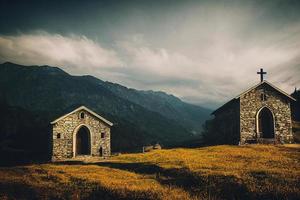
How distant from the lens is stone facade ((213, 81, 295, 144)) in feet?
124

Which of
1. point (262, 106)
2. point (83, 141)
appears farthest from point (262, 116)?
point (83, 141)

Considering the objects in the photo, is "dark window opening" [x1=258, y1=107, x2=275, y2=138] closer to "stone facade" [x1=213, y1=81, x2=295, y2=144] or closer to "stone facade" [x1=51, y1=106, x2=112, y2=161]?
"stone facade" [x1=213, y1=81, x2=295, y2=144]

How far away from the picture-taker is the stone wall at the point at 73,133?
117 ft

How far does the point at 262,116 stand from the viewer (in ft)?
128

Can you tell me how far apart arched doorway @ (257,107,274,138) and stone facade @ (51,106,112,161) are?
20.3m

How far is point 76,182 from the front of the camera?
20.4 metres

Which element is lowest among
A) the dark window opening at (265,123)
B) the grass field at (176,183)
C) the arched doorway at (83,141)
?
the grass field at (176,183)

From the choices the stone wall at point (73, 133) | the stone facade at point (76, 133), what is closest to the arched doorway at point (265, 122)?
the stone facade at point (76, 133)

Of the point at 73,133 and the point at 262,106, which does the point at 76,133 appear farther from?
the point at 262,106

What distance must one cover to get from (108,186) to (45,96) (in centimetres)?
16674

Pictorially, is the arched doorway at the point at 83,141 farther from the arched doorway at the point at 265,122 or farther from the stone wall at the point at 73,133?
the arched doorway at the point at 265,122

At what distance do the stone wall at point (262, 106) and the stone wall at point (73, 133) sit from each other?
59.9ft

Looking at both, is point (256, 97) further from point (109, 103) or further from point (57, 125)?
point (109, 103)

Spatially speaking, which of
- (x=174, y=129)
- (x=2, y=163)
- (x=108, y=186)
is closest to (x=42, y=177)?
(x=108, y=186)
